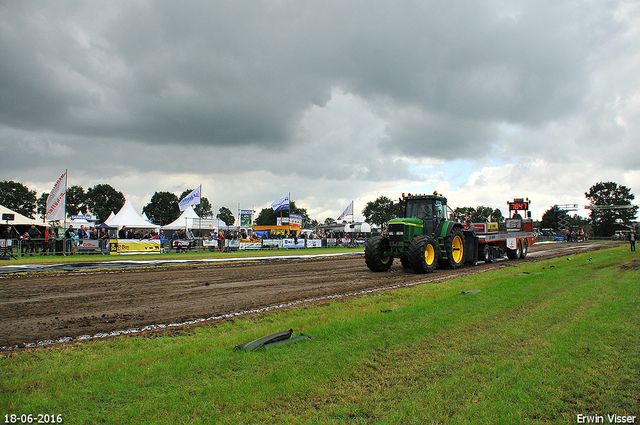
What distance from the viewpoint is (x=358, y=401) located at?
10.6ft

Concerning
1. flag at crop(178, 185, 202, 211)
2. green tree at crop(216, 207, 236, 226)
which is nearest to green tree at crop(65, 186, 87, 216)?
green tree at crop(216, 207, 236, 226)

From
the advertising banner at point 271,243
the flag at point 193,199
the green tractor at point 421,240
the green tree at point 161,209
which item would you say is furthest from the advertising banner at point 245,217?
the green tractor at point 421,240

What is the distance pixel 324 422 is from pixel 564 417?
1.88 m

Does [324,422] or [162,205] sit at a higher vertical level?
[162,205]

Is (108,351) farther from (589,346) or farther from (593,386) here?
(589,346)

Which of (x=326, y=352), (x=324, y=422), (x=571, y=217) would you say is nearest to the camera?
(x=324, y=422)

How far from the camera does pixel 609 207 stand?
106875mm

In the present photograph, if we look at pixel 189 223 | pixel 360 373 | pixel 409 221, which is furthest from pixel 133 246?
pixel 360 373

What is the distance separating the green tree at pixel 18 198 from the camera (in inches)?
4023

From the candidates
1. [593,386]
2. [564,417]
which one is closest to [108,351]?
[564,417]

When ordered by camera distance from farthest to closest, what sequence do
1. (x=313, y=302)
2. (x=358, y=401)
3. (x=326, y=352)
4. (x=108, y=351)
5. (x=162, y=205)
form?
(x=162, y=205) → (x=313, y=302) → (x=108, y=351) → (x=326, y=352) → (x=358, y=401)

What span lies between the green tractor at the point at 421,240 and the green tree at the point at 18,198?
119978 mm

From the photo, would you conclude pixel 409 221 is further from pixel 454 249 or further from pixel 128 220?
pixel 128 220

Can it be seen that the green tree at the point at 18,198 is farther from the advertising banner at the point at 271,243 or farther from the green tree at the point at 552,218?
the green tree at the point at 552,218
